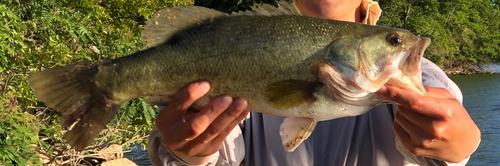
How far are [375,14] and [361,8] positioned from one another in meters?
0.09

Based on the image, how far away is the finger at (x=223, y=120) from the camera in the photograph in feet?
6.18

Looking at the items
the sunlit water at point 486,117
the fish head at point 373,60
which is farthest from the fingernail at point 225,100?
the sunlit water at point 486,117

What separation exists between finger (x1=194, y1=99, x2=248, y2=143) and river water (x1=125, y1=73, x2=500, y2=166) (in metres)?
6.09

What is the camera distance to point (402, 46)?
1.83 metres

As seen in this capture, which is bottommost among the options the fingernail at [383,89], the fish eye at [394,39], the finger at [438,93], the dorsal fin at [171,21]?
the finger at [438,93]

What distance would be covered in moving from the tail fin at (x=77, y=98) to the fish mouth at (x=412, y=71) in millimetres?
1158

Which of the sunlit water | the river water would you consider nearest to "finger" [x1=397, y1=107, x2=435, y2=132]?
the river water

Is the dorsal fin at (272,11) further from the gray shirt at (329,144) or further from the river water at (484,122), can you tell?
the river water at (484,122)

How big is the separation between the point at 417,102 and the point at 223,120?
77cm

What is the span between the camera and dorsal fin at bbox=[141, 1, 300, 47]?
1980mm

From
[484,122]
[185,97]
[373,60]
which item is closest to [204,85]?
[185,97]

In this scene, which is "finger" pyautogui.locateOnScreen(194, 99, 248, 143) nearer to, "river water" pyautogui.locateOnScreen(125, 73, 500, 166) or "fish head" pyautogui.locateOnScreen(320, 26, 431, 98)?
"fish head" pyautogui.locateOnScreen(320, 26, 431, 98)

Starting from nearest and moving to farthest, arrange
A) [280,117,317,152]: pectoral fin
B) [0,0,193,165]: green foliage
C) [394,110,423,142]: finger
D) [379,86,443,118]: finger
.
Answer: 1. [379,86,443,118]: finger
2. [394,110,423,142]: finger
3. [280,117,317,152]: pectoral fin
4. [0,0,193,165]: green foliage

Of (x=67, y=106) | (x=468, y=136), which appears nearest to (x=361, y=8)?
(x=468, y=136)
